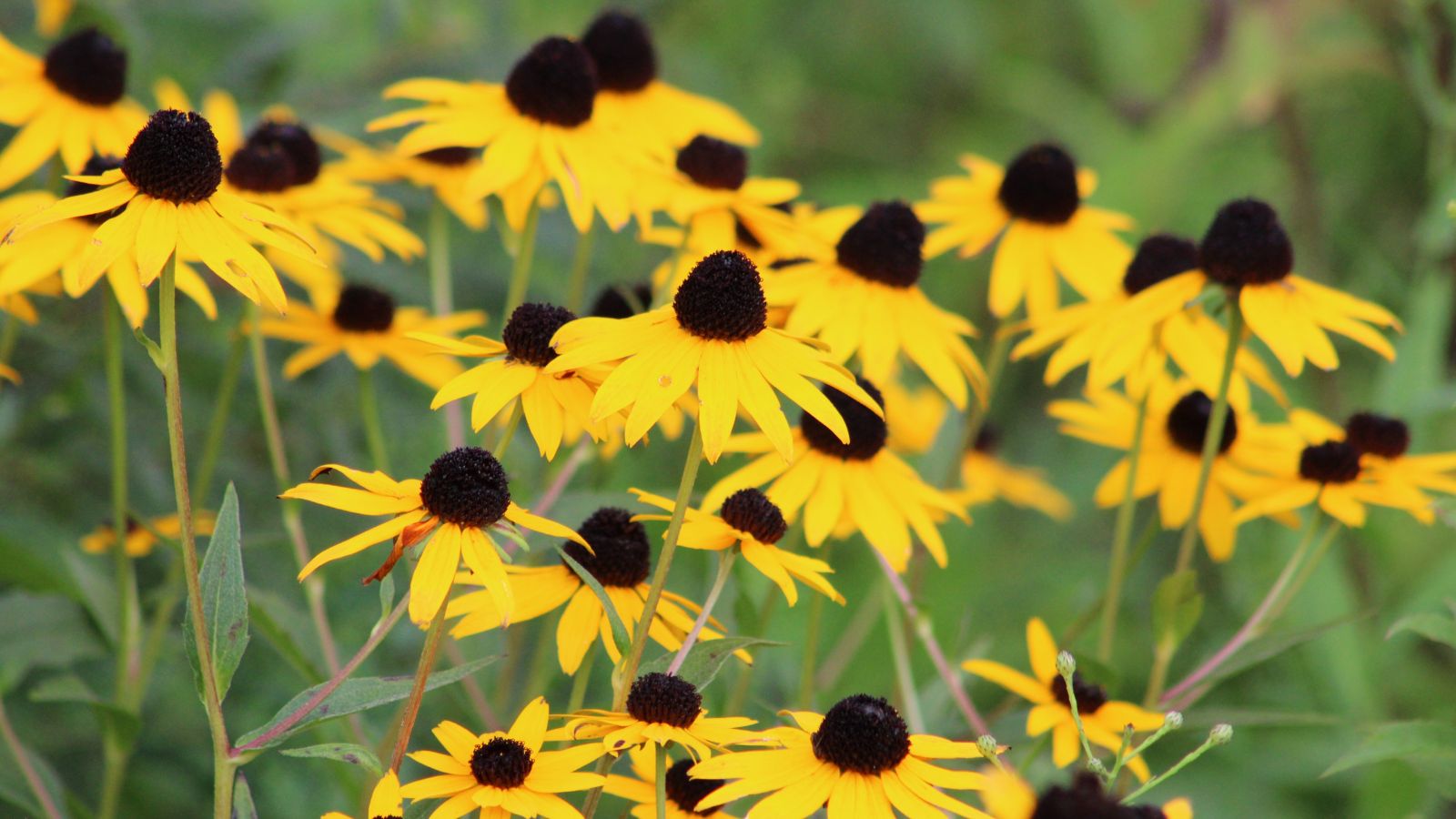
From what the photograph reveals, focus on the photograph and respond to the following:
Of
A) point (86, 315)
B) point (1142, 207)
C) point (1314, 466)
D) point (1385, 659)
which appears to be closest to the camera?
point (1314, 466)

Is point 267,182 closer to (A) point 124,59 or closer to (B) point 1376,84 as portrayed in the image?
(A) point 124,59

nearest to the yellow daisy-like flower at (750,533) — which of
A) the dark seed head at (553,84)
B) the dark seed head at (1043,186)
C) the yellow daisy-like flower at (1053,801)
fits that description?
the yellow daisy-like flower at (1053,801)

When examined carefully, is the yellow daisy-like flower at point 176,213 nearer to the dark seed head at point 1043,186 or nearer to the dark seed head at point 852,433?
the dark seed head at point 852,433

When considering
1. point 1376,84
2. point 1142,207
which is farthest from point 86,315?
point 1376,84

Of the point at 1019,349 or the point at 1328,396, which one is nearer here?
the point at 1019,349

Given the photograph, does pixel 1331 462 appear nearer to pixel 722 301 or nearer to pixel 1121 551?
pixel 1121 551

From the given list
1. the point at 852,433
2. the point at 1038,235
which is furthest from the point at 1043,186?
the point at 852,433
